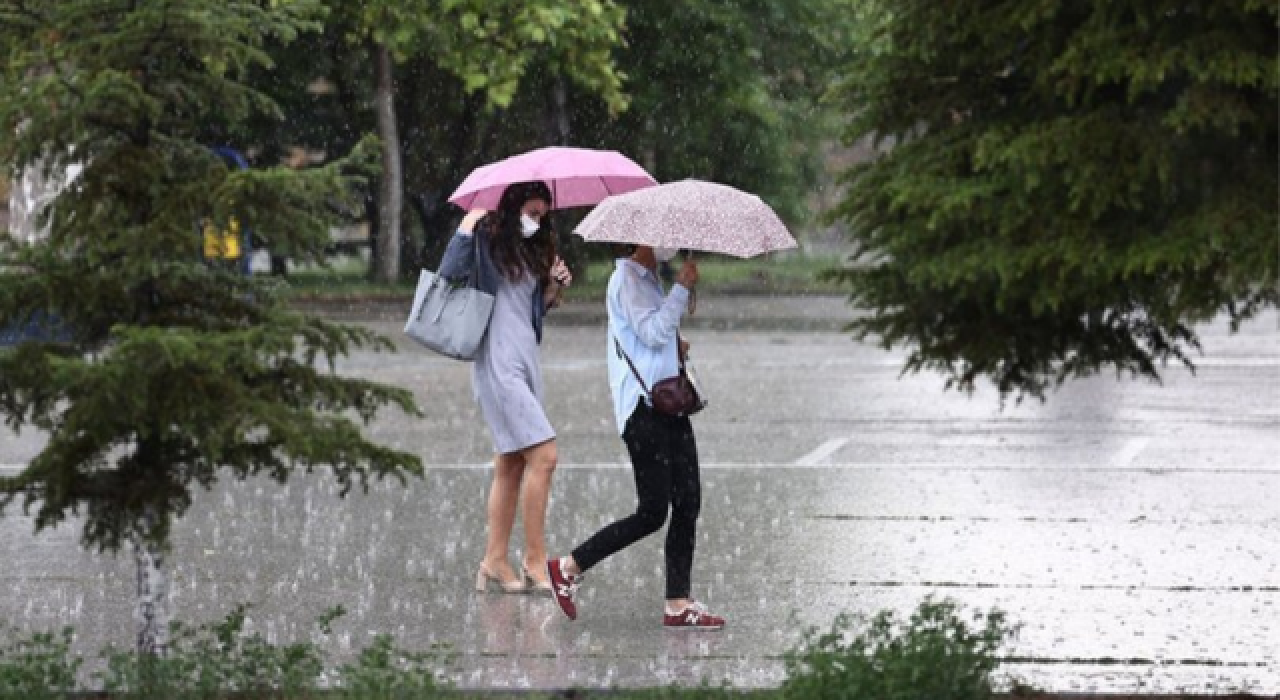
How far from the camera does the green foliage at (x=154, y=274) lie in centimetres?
643

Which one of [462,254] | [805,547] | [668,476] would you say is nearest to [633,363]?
[668,476]

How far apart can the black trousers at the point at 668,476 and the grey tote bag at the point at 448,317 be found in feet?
2.67

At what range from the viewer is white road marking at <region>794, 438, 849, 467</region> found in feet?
48.2

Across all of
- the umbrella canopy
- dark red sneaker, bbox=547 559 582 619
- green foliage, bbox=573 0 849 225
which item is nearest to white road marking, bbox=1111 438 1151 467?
dark red sneaker, bbox=547 559 582 619

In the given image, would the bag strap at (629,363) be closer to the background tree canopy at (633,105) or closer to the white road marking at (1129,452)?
the white road marking at (1129,452)

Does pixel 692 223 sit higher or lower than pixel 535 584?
higher

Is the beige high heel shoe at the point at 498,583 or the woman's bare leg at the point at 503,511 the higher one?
the woman's bare leg at the point at 503,511

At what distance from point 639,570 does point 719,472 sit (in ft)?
13.1

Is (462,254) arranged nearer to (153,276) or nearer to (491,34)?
(153,276)

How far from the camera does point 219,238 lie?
6.85 metres

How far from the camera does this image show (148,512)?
676cm

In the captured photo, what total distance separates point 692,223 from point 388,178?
29.8 meters

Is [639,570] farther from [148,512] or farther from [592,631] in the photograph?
[148,512]

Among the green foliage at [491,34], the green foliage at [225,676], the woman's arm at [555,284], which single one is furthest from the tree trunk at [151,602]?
the green foliage at [491,34]
